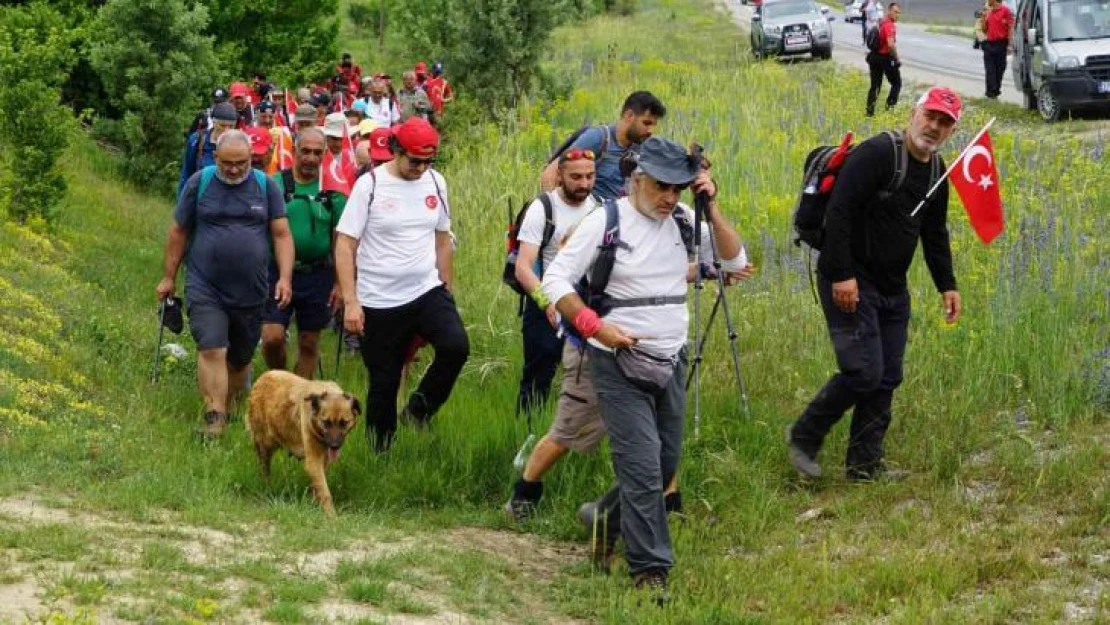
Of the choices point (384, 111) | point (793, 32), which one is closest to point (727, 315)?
point (384, 111)

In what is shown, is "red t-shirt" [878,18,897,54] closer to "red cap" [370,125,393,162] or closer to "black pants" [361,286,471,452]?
"red cap" [370,125,393,162]

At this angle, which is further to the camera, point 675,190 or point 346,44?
point 346,44

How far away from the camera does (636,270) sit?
21.6ft

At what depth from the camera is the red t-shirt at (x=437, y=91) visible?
69.1 feet

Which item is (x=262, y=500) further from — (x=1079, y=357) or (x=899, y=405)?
(x=1079, y=357)

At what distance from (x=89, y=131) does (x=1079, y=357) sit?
55.2 ft

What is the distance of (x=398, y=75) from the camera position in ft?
128

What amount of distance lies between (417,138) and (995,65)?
18.3m

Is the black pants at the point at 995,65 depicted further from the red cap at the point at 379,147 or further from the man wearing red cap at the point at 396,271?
the man wearing red cap at the point at 396,271

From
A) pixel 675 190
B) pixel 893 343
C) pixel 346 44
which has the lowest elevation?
pixel 346 44

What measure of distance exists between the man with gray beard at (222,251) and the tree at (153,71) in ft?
38.2

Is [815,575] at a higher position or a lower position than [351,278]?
lower

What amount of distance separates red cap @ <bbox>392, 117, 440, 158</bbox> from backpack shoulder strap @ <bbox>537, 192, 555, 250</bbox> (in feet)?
2.17

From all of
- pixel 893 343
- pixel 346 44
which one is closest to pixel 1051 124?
pixel 893 343
